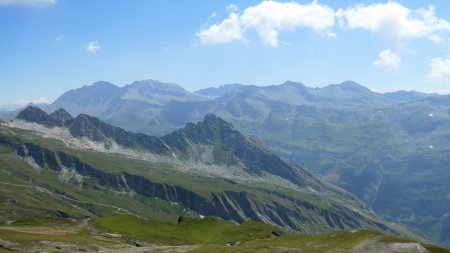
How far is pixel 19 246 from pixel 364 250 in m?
→ 69.5

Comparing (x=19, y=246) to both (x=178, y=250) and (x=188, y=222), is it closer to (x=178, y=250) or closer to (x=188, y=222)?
(x=178, y=250)

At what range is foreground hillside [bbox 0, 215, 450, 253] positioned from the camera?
100 metres

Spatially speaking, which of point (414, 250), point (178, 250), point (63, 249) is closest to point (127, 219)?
point (63, 249)

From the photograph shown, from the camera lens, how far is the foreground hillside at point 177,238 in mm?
100312

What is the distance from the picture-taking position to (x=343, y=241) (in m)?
124

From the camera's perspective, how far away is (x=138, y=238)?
142 m

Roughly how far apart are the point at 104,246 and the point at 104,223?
167ft

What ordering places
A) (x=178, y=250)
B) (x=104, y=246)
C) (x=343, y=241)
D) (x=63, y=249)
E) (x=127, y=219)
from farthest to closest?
Result: (x=127, y=219), (x=343, y=241), (x=104, y=246), (x=63, y=249), (x=178, y=250)

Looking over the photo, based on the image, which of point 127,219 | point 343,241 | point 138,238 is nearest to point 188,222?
point 127,219

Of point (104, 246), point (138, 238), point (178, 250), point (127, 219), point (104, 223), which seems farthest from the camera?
point (127, 219)

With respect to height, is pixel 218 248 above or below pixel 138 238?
above

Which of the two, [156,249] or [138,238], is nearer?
[156,249]

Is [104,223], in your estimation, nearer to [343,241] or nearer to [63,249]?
[63,249]

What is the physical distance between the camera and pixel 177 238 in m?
157
